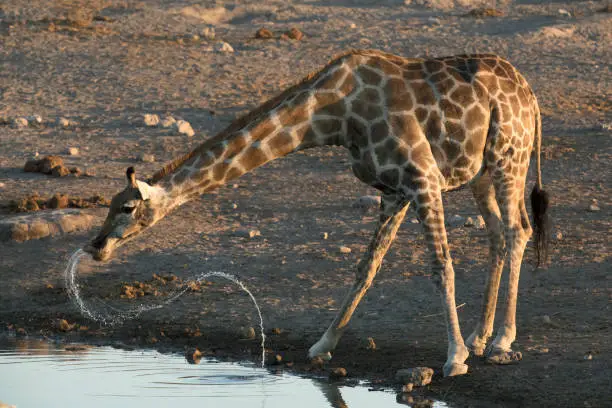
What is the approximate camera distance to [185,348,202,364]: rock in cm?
989

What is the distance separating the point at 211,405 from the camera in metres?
8.91

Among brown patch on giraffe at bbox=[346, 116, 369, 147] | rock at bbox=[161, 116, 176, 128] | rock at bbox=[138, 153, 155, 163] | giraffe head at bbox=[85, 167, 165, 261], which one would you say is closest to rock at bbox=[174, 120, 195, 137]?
rock at bbox=[161, 116, 176, 128]

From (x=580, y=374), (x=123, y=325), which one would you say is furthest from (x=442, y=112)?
(x=123, y=325)

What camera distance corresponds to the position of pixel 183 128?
54.5 feet

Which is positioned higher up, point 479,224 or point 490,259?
point 490,259

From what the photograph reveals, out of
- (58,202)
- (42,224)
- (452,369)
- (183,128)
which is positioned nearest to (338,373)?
(452,369)

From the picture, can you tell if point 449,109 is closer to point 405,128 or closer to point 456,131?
point 456,131

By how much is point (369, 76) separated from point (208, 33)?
12.8 meters

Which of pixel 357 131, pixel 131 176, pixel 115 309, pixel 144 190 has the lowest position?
pixel 115 309

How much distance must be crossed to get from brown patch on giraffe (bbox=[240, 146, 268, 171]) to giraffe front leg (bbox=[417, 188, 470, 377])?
1.21 m

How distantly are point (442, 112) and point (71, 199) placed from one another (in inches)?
227

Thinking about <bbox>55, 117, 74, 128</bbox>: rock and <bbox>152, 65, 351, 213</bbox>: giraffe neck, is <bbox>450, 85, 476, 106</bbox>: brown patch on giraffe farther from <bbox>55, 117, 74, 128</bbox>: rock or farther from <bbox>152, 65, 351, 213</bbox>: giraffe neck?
<bbox>55, 117, 74, 128</bbox>: rock

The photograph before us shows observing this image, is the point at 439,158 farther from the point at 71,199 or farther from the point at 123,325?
the point at 71,199

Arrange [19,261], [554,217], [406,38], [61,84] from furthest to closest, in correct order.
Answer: [406,38]
[61,84]
[554,217]
[19,261]
